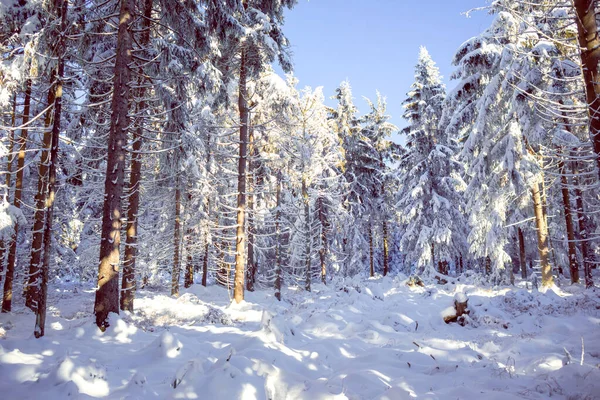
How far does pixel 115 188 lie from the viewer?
7.49 meters

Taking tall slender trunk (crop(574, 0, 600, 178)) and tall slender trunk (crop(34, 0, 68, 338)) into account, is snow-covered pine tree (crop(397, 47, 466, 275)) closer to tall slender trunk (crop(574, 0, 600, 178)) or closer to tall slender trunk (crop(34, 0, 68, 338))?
tall slender trunk (crop(574, 0, 600, 178))

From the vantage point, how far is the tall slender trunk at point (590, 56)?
5.01 meters

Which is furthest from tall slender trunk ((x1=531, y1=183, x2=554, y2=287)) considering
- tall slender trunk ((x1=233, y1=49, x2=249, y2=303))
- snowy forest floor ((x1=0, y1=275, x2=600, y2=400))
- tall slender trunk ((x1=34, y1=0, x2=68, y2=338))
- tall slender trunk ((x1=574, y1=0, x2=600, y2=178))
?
tall slender trunk ((x1=34, y1=0, x2=68, y2=338))

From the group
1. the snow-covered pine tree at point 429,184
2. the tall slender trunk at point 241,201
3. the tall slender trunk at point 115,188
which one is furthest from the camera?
the snow-covered pine tree at point 429,184

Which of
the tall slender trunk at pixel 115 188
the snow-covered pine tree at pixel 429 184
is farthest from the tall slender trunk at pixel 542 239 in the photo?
the tall slender trunk at pixel 115 188

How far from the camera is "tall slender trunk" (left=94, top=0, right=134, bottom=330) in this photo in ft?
23.2

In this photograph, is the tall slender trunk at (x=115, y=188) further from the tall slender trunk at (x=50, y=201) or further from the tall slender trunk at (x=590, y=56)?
the tall slender trunk at (x=590, y=56)

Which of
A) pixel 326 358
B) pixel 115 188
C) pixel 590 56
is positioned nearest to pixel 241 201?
A: pixel 115 188

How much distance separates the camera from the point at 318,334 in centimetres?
763

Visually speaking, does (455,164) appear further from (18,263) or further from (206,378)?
(18,263)

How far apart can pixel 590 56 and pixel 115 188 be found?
9546mm

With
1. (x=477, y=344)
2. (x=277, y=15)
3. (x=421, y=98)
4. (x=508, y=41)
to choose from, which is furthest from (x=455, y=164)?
(x=477, y=344)

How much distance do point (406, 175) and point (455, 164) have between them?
3.67 meters

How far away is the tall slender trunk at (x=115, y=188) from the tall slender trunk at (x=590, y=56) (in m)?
9.05
